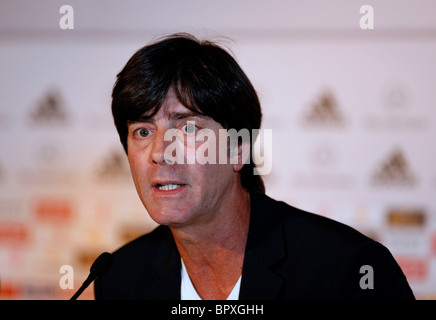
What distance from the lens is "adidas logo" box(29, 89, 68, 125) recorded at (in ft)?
11.7

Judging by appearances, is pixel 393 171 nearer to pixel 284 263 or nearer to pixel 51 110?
pixel 284 263

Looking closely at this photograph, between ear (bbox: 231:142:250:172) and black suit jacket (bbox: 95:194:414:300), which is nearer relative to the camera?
black suit jacket (bbox: 95:194:414:300)

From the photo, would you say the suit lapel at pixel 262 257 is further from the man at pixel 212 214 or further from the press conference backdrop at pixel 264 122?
the press conference backdrop at pixel 264 122

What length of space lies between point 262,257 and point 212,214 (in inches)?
7.8

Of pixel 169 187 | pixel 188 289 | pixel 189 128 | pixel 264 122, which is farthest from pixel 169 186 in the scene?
pixel 264 122

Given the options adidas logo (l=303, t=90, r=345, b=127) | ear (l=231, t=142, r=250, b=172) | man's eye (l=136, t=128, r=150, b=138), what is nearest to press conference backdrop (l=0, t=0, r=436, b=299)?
adidas logo (l=303, t=90, r=345, b=127)

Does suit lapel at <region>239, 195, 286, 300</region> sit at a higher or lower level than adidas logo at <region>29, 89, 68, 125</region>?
lower

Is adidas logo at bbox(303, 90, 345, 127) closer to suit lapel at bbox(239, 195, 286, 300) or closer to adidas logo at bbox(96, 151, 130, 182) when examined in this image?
adidas logo at bbox(96, 151, 130, 182)

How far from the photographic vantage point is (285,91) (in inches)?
135

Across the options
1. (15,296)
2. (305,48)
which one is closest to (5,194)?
(15,296)

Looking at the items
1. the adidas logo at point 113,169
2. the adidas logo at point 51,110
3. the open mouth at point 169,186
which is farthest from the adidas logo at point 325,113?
the open mouth at point 169,186

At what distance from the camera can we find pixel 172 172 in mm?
1635

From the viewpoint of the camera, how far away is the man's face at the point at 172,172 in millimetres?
1639

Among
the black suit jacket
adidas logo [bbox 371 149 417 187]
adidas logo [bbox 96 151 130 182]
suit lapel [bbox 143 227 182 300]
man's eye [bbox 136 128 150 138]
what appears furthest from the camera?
adidas logo [bbox 96 151 130 182]
